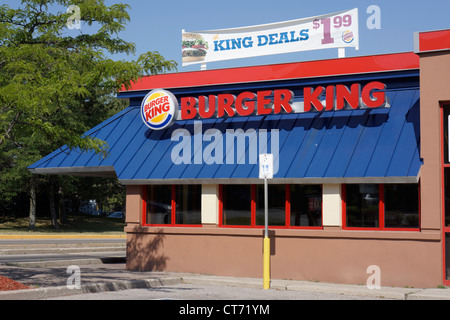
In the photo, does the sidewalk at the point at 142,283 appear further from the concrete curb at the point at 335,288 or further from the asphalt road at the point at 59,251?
the asphalt road at the point at 59,251

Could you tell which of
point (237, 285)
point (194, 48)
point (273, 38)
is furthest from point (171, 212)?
point (273, 38)

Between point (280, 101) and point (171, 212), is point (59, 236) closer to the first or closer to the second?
point (171, 212)

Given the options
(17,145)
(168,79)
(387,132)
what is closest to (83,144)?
(168,79)

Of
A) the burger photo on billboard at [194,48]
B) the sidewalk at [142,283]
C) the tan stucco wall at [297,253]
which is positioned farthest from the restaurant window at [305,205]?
the burger photo on billboard at [194,48]

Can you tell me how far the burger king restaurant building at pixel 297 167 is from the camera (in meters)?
15.4

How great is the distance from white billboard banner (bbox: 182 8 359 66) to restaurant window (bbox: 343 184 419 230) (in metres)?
5.92

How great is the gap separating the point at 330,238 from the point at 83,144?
6.99 meters

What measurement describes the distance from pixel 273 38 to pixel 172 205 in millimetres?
Answer: 7195

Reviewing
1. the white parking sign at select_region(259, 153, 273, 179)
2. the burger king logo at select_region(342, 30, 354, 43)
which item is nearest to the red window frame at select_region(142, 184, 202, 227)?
the white parking sign at select_region(259, 153, 273, 179)

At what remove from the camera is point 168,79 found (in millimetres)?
20188

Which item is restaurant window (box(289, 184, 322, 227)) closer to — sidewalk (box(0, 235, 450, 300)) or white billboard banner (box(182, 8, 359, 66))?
sidewalk (box(0, 235, 450, 300))

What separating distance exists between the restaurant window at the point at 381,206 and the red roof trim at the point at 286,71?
356cm

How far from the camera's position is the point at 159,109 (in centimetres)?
1933
